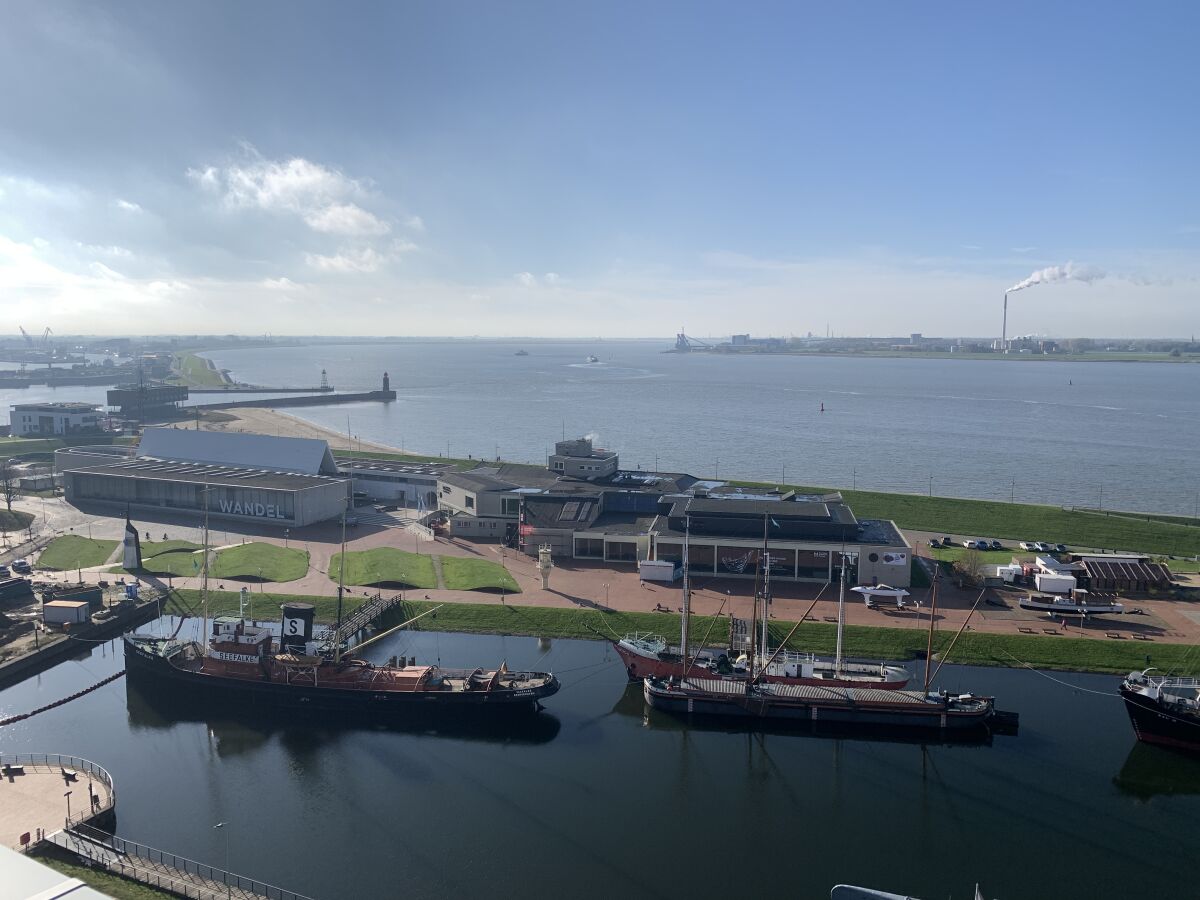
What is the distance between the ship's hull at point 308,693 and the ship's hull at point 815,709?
465 centimetres

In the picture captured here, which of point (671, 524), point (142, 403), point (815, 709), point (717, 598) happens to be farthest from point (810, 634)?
point (142, 403)

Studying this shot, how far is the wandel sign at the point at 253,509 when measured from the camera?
2199 inches

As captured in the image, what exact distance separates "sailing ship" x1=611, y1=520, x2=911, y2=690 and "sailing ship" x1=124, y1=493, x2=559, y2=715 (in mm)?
3873

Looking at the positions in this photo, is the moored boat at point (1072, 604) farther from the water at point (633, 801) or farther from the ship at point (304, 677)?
the ship at point (304, 677)

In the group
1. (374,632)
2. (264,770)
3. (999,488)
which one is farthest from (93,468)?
(999,488)

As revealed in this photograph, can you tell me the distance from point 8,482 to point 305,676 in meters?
49.7

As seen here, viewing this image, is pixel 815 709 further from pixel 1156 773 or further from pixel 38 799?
pixel 38 799

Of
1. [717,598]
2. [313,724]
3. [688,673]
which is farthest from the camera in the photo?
[717,598]

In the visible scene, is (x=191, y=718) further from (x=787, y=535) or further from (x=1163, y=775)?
(x=1163, y=775)

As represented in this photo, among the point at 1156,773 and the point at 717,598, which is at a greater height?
the point at 717,598

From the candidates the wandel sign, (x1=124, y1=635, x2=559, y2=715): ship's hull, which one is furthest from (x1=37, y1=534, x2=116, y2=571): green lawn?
(x1=124, y1=635, x2=559, y2=715): ship's hull

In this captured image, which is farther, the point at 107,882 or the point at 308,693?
the point at 308,693

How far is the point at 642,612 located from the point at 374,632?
41.0ft

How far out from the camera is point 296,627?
34.2 meters
